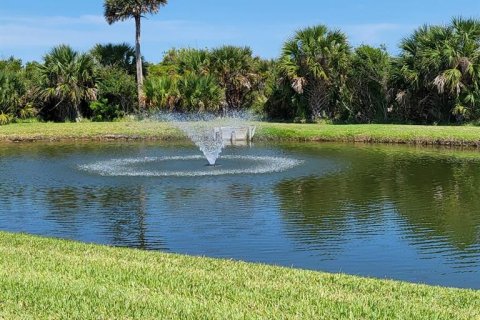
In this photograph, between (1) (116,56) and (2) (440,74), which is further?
(1) (116,56)

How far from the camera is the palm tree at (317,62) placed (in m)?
38.4

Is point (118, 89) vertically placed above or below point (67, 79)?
below

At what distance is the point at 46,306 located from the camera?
6.22 metres

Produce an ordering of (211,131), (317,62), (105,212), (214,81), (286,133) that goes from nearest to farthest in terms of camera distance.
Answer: (105,212), (286,133), (211,131), (317,62), (214,81)

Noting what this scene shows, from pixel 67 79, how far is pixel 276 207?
28307 millimetres

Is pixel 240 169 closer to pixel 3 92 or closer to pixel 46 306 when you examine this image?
pixel 46 306

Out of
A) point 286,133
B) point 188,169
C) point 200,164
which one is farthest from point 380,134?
point 188,169

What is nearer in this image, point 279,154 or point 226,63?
point 279,154

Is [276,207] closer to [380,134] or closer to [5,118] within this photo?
[380,134]

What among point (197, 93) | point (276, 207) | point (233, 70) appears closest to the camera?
point (276, 207)

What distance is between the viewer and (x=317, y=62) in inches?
1511

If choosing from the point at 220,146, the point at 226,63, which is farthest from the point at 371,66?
the point at 220,146

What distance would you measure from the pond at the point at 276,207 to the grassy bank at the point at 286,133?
14.4 feet

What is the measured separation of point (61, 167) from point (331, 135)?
13.7 m
